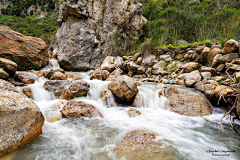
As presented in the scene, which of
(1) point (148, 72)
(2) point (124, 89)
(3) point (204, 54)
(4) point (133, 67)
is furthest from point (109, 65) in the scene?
(3) point (204, 54)

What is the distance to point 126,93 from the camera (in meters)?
4.39

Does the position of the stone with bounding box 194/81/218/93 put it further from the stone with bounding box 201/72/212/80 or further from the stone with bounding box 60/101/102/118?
the stone with bounding box 60/101/102/118

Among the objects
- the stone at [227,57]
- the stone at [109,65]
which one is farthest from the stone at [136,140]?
the stone at [109,65]

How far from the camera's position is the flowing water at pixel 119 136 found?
1.95m

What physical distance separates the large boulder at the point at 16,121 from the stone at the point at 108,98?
101 inches

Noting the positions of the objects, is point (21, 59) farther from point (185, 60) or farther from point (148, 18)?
point (148, 18)

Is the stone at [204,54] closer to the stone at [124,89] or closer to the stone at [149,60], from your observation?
the stone at [149,60]

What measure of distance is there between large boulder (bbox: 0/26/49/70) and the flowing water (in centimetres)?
517

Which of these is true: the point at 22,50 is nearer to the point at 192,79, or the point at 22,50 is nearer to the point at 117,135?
the point at 117,135

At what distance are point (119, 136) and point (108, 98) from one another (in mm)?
2200

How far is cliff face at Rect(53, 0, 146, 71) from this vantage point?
39.8ft

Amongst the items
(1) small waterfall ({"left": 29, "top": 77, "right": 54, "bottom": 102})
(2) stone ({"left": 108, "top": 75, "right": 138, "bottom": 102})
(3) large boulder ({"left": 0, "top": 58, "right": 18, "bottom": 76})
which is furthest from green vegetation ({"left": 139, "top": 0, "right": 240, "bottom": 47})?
(3) large boulder ({"left": 0, "top": 58, "right": 18, "bottom": 76})

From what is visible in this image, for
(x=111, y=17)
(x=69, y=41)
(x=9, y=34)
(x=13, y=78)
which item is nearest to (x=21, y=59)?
(x=9, y=34)

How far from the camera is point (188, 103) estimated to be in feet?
13.5
